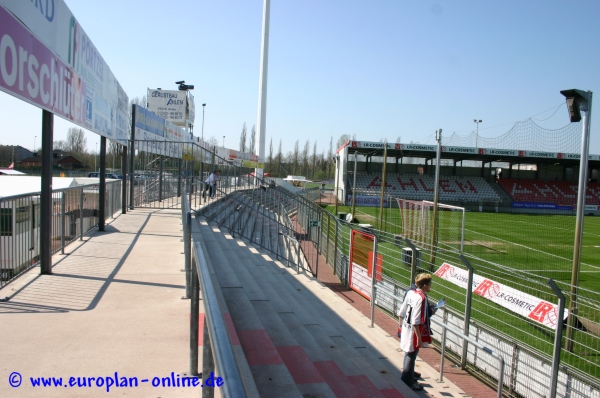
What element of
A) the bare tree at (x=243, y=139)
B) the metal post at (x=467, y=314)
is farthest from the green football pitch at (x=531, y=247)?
the bare tree at (x=243, y=139)

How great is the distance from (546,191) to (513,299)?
54322 mm

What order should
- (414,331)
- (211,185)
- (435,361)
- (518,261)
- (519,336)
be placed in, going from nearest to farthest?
(414,331), (435,361), (519,336), (211,185), (518,261)

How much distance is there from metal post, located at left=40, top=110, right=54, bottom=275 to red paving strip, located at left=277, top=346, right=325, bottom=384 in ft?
11.7

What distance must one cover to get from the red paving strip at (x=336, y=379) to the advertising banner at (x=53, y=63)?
4619 millimetres

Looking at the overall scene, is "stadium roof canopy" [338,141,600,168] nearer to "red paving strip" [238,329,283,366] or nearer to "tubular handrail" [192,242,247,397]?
"red paving strip" [238,329,283,366]

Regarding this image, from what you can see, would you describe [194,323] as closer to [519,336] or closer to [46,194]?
[46,194]

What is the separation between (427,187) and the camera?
5488 centimetres

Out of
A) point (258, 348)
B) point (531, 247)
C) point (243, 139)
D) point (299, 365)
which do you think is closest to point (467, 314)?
point (299, 365)

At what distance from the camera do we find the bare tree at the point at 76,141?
222 ft

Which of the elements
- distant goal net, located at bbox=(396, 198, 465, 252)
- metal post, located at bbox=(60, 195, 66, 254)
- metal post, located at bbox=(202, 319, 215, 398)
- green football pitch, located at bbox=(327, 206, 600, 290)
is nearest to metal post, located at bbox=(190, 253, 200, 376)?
metal post, located at bbox=(202, 319, 215, 398)

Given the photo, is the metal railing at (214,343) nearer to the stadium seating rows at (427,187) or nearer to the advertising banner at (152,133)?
the advertising banner at (152,133)

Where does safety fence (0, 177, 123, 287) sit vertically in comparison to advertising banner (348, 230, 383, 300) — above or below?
above

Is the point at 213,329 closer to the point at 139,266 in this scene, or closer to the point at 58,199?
the point at 139,266

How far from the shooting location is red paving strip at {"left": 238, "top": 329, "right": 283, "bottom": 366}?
5039mm
